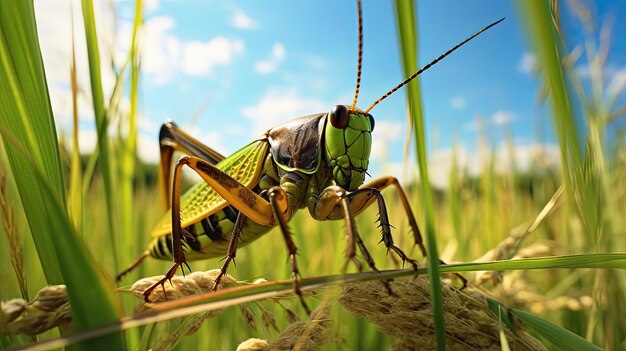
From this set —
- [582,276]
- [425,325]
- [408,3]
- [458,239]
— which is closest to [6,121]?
[408,3]

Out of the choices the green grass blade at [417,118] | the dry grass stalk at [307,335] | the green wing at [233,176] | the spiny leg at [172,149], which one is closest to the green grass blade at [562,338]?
the green grass blade at [417,118]

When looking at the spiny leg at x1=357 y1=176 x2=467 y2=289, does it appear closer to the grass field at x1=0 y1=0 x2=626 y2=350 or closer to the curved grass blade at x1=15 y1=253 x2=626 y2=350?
the grass field at x1=0 y1=0 x2=626 y2=350

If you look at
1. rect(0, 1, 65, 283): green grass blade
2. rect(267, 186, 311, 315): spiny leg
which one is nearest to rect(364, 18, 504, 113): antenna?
rect(267, 186, 311, 315): spiny leg

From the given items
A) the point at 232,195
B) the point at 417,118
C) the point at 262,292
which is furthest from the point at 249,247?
the point at 417,118

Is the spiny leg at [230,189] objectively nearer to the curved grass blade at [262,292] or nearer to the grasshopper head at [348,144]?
the grasshopper head at [348,144]

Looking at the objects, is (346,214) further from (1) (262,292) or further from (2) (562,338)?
(2) (562,338)

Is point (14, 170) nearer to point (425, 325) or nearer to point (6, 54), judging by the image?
point (6, 54)

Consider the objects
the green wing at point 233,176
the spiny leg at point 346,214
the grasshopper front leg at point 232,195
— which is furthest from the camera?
the green wing at point 233,176
